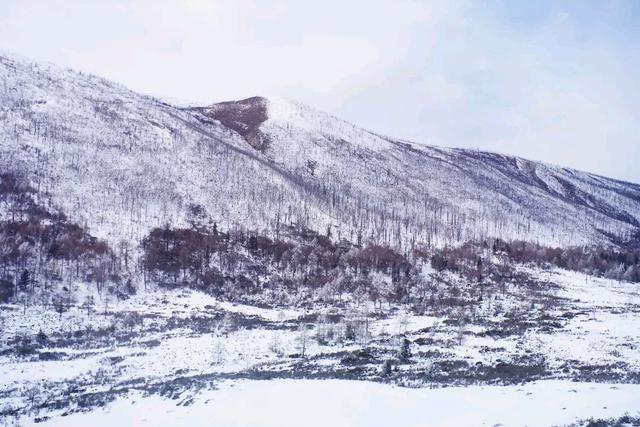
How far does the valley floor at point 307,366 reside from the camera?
22.1m

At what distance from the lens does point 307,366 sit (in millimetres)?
37125

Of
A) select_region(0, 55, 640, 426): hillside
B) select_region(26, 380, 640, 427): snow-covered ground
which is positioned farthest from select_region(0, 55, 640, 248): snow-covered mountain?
select_region(26, 380, 640, 427): snow-covered ground

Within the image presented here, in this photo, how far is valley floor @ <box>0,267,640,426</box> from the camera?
2214 centimetres

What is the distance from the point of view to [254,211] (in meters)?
134

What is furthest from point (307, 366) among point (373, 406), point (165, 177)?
point (165, 177)

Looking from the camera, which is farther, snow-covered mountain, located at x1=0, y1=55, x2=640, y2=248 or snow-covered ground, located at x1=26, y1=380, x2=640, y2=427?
snow-covered mountain, located at x1=0, y1=55, x2=640, y2=248

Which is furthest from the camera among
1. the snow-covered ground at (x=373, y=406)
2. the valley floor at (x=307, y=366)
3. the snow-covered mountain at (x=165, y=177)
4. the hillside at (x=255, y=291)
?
the snow-covered mountain at (x=165, y=177)

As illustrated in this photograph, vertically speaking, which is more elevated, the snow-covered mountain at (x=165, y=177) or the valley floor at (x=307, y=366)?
the snow-covered mountain at (x=165, y=177)

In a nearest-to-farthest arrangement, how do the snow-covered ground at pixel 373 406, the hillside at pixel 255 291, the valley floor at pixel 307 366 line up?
the snow-covered ground at pixel 373 406 < the valley floor at pixel 307 366 < the hillside at pixel 255 291

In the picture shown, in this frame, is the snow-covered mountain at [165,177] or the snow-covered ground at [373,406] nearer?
the snow-covered ground at [373,406]

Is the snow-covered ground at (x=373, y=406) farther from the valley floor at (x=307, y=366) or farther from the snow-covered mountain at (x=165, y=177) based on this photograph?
the snow-covered mountain at (x=165, y=177)

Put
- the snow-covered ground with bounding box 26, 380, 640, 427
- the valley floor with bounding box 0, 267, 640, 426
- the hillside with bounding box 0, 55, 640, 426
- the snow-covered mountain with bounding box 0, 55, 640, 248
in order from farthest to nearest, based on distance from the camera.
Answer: the snow-covered mountain with bounding box 0, 55, 640, 248 < the hillside with bounding box 0, 55, 640, 426 < the valley floor with bounding box 0, 267, 640, 426 < the snow-covered ground with bounding box 26, 380, 640, 427

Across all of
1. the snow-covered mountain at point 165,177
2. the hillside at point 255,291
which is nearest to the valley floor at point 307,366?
the hillside at point 255,291

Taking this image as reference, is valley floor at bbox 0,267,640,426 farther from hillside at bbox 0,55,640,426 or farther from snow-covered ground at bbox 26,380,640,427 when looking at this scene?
hillside at bbox 0,55,640,426
